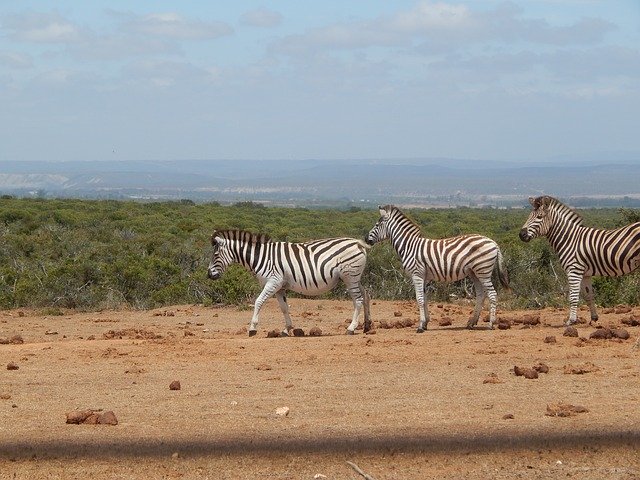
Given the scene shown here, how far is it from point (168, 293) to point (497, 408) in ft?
40.1

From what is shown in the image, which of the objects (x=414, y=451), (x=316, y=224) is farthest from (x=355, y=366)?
(x=316, y=224)

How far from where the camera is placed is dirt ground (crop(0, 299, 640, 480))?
7.68m

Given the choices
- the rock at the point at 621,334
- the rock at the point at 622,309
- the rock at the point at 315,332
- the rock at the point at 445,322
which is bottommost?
the rock at the point at 315,332

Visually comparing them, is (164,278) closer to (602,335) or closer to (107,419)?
(602,335)

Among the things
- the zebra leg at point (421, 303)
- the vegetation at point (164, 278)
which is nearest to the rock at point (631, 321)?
the zebra leg at point (421, 303)

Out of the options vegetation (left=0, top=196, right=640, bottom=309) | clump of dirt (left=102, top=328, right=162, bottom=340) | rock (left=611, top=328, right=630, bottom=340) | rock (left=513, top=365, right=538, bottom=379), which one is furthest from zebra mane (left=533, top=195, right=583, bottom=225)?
clump of dirt (left=102, top=328, right=162, bottom=340)

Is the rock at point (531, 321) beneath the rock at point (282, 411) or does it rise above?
beneath

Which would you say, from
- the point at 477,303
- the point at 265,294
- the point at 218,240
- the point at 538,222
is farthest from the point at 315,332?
the point at 538,222

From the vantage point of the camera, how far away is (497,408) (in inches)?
364

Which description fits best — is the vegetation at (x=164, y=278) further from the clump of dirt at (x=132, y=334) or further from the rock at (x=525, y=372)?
the rock at (x=525, y=372)

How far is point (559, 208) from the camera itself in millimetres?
15656

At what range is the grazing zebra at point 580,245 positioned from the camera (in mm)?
14812

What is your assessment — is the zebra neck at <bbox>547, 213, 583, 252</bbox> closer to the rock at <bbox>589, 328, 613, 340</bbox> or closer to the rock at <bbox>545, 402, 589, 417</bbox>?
the rock at <bbox>589, 328, 613, 340</bbox>

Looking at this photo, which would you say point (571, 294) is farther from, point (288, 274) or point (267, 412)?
point (267, 412)
